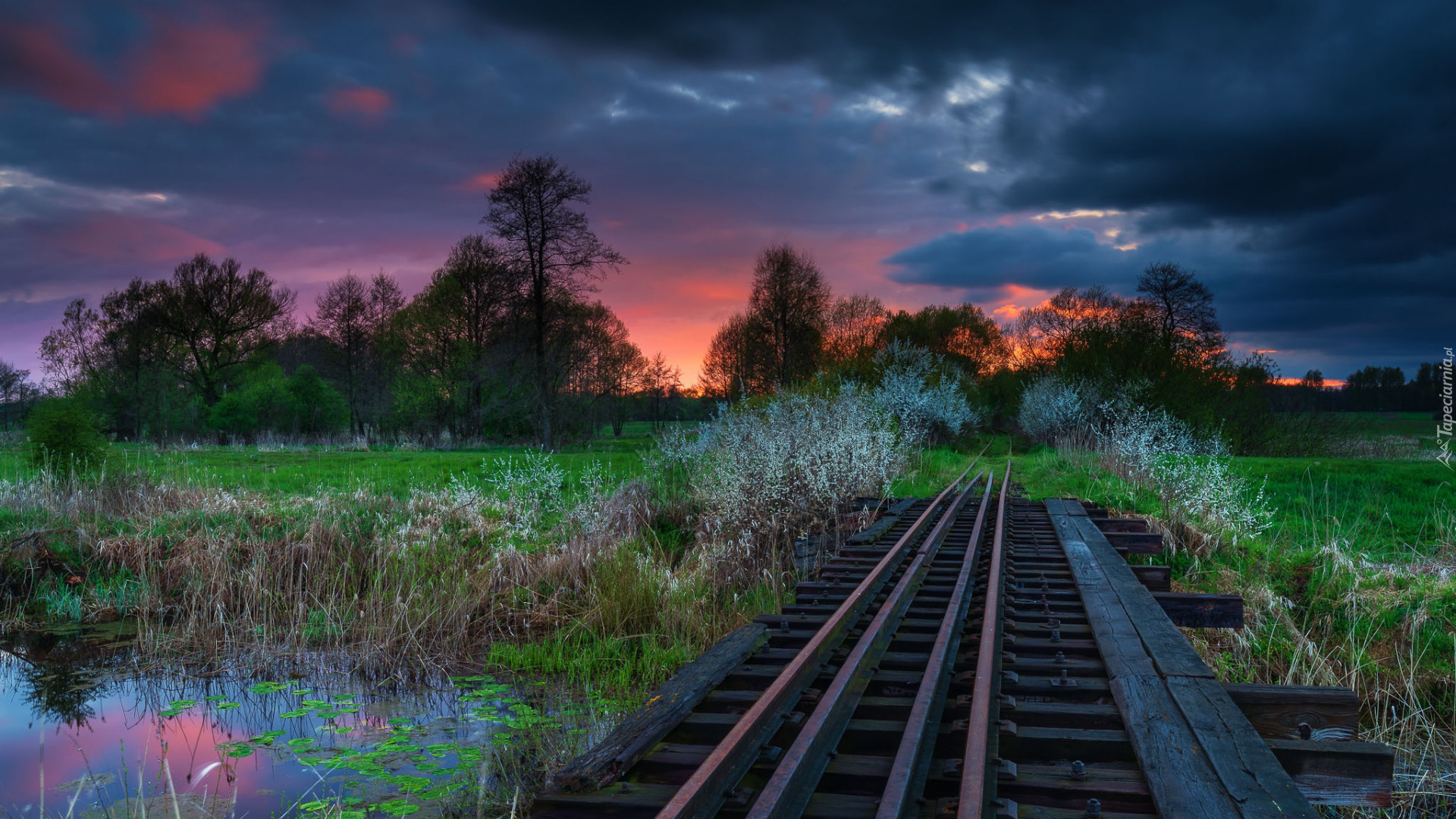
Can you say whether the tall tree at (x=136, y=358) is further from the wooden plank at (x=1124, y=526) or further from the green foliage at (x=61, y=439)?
the wooden plank at (x=1124, y=526)

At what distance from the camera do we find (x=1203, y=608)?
216 inches

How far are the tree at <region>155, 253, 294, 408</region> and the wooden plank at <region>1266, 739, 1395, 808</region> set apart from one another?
155 ft

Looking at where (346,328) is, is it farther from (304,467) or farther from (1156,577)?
(1156,577)

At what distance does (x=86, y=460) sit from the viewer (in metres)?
12.2

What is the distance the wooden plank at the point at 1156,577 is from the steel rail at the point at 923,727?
1.93 metres

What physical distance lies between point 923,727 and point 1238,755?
3.68ft

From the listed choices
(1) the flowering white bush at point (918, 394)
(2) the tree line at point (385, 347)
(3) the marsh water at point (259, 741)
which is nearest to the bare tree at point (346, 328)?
(2) the tree line at point (385, 347)

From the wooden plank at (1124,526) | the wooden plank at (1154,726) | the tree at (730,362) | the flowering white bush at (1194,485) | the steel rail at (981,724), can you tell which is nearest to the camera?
the steel rail at (981,724)

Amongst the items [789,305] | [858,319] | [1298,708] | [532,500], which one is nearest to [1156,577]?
[1298,708]

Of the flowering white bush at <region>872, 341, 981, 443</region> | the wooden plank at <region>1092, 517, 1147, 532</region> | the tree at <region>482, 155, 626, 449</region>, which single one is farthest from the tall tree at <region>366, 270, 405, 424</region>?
the wooden plank at <region>1092, 517, 1147, 532</region>

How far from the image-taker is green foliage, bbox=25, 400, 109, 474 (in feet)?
40.2

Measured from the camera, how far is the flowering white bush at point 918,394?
99.0 ft

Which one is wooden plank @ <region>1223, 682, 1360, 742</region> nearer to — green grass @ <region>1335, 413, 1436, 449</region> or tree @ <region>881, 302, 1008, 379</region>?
green grass @ <region>1335, 413, 1436, 449</region>

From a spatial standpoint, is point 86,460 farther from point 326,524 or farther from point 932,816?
point 932,816
